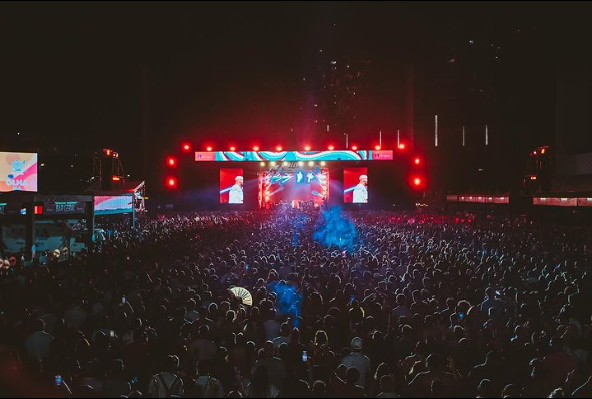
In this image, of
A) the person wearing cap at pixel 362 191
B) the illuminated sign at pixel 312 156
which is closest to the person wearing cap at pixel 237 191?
the illuminated sign at pixel 312 156

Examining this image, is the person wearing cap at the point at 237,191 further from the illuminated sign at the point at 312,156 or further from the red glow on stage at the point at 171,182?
the red glow on stage at the point at 171,182

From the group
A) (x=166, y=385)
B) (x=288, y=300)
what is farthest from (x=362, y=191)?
(x=166, y=385)

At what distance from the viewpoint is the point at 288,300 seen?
9625mm

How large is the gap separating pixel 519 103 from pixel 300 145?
17910 mm

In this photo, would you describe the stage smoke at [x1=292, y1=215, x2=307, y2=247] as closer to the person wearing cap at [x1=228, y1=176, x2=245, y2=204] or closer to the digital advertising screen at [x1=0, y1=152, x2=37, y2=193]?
the person wearing cap at [x1=228, y1=176, x2=245, y2=204]

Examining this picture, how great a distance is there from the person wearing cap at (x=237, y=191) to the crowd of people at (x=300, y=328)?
1057 inches

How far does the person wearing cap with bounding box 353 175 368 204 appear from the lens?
4094 centimetres

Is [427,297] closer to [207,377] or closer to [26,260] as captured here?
[207,377]

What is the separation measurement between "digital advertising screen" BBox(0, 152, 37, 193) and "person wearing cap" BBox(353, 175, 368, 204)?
79.5 feet

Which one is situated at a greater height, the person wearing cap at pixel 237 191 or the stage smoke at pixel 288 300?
the person wearing cap at pixel 237 191

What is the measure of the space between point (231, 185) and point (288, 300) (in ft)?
107

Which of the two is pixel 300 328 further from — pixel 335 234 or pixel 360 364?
pixel 335 234

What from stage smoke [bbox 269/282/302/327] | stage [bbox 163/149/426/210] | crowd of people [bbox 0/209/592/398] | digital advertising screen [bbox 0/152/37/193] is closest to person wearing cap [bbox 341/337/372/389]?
crowd of people [bbox 0/209/592/398]

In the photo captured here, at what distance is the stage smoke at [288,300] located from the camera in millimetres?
8991
